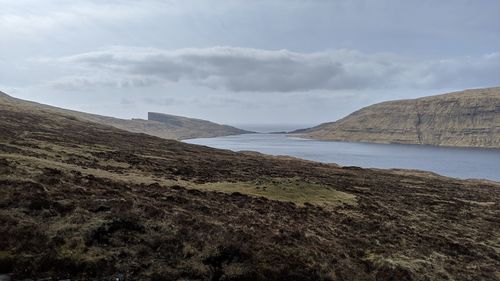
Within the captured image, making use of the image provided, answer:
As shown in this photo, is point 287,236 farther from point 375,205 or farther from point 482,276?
point 375,205

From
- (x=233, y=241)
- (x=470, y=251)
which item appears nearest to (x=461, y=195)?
(x=470, y=251)

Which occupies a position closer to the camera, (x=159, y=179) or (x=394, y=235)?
(x=394, y=235)

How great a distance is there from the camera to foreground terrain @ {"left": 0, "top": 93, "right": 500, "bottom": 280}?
54.6ft

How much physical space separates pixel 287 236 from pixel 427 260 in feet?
35.2

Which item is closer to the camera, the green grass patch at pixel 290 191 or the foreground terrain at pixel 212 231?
the foreground terrain at pixel 212 231

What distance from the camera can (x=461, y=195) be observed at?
224 ft

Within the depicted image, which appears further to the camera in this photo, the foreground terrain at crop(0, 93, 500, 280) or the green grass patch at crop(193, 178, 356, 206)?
the green grass patch at crop(193, 178, 356, 206)

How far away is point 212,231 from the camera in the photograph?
73.2 feet

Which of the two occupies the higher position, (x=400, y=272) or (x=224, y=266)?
(x=224, y=266)

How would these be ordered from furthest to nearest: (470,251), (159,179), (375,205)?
1. (375,205)
2. (159,179)
3. (470,251)

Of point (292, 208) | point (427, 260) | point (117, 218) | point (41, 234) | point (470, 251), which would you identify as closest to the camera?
point (41, 234)

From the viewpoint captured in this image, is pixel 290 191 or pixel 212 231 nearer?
pixel 212 231

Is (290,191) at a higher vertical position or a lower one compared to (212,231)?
lower

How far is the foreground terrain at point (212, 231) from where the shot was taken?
16.6m
